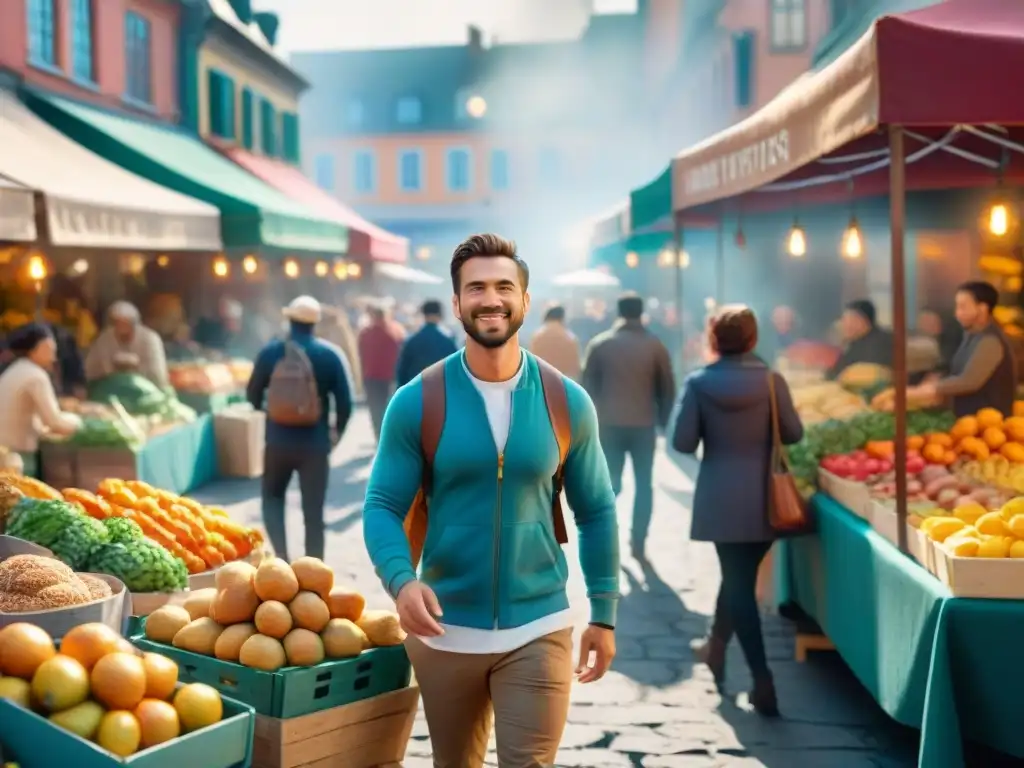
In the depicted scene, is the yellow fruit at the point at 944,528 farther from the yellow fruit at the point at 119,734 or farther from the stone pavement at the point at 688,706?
the yellow fruit at the point at 119,734

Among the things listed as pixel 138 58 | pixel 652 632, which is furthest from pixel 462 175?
pixel 652 632

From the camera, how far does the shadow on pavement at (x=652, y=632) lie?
705 cm

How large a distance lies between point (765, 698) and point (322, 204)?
71.5ft

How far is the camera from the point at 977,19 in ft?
18.0

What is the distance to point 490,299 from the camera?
363 centimetres

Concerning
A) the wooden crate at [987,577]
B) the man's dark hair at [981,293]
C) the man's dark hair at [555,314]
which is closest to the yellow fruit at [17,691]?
the wooden crate at [987,577]

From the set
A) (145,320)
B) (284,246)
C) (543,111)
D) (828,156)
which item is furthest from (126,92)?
(543,111)

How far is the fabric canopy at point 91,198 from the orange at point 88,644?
267 inches

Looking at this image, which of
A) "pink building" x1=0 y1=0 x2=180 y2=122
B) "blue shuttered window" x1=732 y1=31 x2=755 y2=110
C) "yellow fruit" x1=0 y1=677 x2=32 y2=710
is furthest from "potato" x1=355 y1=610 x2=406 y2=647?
"blue shuttered window" x1=732 y1=31 x2=755 y2=110

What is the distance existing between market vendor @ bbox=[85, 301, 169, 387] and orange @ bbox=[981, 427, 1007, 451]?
8.62 m

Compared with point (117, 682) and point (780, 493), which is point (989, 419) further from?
point (117, 682)

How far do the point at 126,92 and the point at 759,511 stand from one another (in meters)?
15.6

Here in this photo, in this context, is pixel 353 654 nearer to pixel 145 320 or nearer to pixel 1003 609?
pixel 1003 609

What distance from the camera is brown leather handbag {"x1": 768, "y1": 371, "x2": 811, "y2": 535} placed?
6531 millimetres
